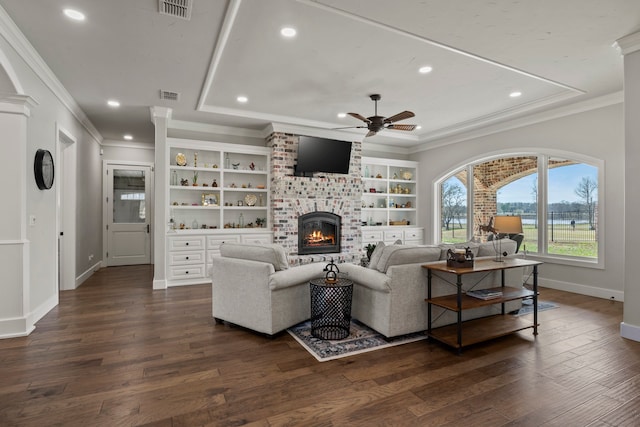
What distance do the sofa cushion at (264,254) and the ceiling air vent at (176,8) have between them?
84.9 inches

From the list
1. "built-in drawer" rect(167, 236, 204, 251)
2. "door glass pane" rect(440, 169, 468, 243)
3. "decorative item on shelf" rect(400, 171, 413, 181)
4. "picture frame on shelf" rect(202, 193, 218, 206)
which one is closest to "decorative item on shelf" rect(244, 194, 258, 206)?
"picture frame on shelf" rect(202, 193, 218, 206)

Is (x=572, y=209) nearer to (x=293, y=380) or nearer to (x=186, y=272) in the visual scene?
(x=293, y=380)

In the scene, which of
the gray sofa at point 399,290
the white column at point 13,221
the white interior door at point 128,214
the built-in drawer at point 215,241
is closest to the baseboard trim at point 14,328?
the white column at point 13,221

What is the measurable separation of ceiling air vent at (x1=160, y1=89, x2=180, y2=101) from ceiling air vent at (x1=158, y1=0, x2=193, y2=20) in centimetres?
203

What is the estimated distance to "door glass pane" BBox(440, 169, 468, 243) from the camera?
7.41 metres

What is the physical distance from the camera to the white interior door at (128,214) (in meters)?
7.66

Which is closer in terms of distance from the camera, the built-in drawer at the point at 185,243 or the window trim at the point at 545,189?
the window trim at the point at 545,189

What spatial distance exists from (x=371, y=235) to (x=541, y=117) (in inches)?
151

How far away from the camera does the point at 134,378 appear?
249 centimetres

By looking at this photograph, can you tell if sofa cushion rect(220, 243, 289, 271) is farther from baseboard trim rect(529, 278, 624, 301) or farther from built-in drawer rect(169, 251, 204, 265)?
baseboard trim rect(529, 278, 624, 301)

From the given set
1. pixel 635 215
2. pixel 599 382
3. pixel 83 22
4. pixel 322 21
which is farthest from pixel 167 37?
pixel 635 215

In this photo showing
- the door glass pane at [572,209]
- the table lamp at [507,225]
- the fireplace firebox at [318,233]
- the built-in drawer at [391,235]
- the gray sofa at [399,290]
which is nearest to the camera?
the gray sofa at [399,290]

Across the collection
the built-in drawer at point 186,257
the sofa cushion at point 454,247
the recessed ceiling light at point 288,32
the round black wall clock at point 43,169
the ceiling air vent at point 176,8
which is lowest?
the built-in drawer at point 186,257

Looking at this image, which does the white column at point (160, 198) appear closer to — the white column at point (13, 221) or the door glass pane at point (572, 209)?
the white column at point (13, 221)
